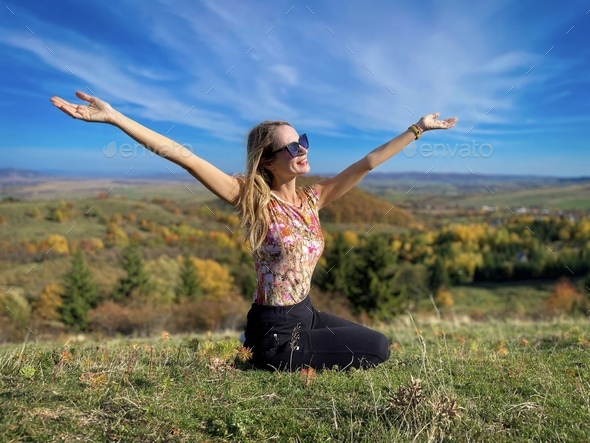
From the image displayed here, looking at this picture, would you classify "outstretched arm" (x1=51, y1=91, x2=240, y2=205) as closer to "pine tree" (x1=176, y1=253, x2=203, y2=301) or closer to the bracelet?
the bracelet

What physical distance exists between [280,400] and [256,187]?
1.94 meters

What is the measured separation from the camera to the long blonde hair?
4609 mm

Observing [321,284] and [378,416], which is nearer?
[378,416]

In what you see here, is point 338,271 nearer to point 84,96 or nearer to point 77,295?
point 77,295

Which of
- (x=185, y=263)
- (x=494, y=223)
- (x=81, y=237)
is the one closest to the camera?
(x=185, y=263)

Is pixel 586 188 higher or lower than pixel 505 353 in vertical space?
higher

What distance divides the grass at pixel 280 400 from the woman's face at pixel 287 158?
1.74 metres

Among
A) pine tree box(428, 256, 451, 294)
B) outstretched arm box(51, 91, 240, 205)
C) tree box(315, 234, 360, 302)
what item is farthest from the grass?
pine tree box(428, 256, 451, 294)

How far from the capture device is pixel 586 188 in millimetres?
152750

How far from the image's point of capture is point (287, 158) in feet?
15.9

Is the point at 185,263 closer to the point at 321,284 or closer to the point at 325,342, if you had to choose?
the point at 321,284

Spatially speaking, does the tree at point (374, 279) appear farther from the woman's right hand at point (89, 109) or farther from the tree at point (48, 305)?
the woman's right hand at point (89, 109)

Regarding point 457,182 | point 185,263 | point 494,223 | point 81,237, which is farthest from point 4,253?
point 457,182

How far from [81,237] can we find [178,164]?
113 metres
